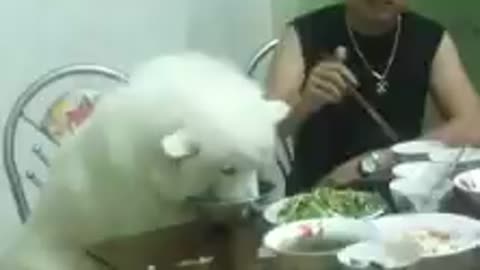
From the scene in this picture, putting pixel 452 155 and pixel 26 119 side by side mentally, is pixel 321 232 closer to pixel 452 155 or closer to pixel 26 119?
pixel 452 155

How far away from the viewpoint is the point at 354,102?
68.7 inches

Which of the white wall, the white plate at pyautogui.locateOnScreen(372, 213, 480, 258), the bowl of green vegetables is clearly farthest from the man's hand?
the white wall

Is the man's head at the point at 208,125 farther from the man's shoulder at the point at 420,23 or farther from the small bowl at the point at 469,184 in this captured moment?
the man's shoulder at the point at 420,23

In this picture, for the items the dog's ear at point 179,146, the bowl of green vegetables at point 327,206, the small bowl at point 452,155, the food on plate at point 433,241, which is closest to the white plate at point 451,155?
the small bowl at point 452,155

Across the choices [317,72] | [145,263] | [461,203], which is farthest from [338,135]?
[145,263]

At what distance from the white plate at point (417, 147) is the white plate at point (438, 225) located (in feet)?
0.95

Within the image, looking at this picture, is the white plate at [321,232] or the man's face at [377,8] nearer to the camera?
the white plate at [321,232]

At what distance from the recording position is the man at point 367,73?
1.71m

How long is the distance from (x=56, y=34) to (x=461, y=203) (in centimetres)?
134

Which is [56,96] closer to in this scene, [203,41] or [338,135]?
[203,41]

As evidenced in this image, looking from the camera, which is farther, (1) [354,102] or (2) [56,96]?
(2) [56,96]

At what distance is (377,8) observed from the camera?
1784mm

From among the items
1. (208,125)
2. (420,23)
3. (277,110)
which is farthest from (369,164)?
(420,23)

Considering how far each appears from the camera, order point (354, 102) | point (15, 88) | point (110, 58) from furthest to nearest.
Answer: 1. point (110, 58)
2. point (15, 88)
3. point (354, 102)
